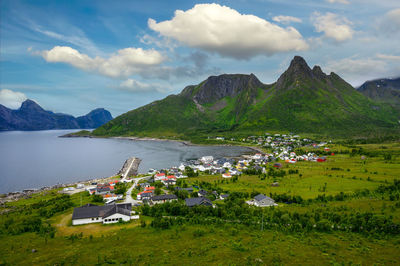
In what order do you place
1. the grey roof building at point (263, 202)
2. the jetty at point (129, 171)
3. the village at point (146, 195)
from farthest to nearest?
the jetty at point (129, 171) → the grey roof building at point (263, 202) → the village at point (146, 195)

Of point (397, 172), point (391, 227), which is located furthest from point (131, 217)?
point (397, 172)

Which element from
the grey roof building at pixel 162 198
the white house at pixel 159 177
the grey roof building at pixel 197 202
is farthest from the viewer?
the white house at pixel 159 177

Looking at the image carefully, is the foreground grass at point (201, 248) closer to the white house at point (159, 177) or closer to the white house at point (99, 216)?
the white house at point (99, 216)

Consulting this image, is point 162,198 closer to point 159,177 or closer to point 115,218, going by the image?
point 115,218

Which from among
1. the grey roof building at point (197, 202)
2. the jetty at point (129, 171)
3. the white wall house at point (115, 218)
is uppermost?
the grey roof building at point (197, 202)

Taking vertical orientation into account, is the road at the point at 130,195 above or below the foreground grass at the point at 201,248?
below

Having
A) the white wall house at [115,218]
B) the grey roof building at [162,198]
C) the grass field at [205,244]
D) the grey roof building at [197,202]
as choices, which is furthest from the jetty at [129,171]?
the white wall house at [115,218]

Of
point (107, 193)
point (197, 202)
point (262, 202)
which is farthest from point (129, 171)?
point (262, 202)

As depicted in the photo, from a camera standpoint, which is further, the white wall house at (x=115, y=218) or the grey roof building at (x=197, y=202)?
the grey roof building at (x=197, y=202)

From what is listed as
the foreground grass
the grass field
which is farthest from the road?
the foreground grass

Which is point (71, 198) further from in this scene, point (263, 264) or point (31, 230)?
point (263, 264)

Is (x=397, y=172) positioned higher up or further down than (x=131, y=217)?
higher up
